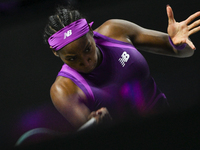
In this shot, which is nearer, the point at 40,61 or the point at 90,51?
the point at 90,51

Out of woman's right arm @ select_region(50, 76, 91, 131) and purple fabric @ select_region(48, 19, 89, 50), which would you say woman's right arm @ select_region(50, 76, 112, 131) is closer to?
woman's right arm @ select_region(50, 76, 91, 131)

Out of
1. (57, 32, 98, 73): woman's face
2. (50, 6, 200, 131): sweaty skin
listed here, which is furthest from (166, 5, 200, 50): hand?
(57, 32, 98, 73): woman's face

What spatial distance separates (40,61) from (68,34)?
0.81m

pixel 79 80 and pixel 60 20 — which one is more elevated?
pixel 60 20

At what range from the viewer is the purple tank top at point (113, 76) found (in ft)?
2.47

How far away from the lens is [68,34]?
673 mm

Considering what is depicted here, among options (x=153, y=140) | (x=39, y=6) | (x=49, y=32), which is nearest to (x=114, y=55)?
(x=49, y=32)

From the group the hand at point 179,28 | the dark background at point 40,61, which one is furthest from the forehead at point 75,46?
the dark background at point 40,61

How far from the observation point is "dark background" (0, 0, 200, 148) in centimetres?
134

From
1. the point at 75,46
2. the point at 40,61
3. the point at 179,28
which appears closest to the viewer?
the point at 75,46

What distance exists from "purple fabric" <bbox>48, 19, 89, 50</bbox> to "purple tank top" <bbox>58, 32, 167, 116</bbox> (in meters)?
0.09

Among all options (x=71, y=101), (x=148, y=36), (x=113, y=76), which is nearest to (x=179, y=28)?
(x=148, y=36)

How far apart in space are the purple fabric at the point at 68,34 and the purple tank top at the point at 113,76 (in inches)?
3.5

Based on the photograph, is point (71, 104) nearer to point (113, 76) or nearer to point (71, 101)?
point (71, 101)
